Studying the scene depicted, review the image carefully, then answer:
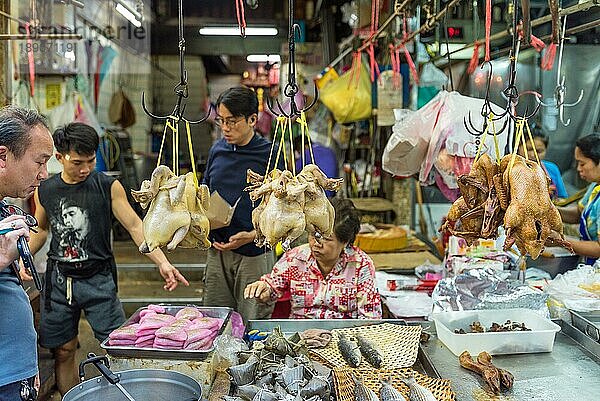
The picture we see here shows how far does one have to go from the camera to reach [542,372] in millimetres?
2572

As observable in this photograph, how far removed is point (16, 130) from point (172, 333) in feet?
3.21

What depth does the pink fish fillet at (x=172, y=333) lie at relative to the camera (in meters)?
2.50

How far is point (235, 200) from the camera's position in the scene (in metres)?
4.36

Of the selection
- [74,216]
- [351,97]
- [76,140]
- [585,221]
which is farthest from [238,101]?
[585,221]

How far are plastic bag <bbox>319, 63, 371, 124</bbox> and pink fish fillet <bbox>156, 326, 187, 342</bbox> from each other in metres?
A: 4.18

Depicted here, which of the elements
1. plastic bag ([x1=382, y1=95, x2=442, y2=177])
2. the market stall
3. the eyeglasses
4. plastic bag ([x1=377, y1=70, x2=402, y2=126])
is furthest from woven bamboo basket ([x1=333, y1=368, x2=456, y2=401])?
plastic bag ([x1=377, y1=70, x2=402, y2=126])

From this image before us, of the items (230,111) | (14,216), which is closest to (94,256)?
(230,111)

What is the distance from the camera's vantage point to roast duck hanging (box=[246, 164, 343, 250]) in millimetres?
2283

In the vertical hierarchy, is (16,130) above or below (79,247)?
above

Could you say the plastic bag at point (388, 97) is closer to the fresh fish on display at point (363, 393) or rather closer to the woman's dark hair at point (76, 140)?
the woman's dark hair at point (76, 140)

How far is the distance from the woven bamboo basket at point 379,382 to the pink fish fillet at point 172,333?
63cm

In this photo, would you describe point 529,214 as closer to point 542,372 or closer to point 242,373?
point 542,372

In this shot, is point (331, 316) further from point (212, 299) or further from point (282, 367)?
point (212, 299)

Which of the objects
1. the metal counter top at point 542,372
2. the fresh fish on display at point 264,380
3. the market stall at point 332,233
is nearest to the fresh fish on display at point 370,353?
the market stall at point 332,233
